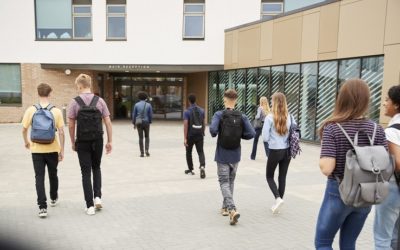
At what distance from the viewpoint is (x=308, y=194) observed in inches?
259

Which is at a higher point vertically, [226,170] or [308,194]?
[226,170]

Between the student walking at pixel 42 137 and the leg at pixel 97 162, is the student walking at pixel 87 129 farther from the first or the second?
the student walking at pixel 42 137

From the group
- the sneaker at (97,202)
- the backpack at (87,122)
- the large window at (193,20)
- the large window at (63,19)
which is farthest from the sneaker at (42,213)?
the large window at (63,19)

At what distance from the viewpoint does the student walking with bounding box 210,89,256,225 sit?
4879 millimetres

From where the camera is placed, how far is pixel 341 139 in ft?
8.90

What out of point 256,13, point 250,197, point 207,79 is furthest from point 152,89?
point 250,197

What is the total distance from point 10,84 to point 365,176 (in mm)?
21339

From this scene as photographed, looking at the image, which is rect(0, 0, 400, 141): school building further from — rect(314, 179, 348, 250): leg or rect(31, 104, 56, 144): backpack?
rect(314, 179, 348, 250): leg

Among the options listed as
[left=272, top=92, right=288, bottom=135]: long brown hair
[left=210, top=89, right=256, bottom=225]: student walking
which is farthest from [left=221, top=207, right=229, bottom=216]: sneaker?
[left=272, top=92, right=288, bottom=135]: long brown hair

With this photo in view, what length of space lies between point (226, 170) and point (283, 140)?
3.03 feet

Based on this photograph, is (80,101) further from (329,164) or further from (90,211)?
(329,164)

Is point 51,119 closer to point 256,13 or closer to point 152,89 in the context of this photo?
point 256,13

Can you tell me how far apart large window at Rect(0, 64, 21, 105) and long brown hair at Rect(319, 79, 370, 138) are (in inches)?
816

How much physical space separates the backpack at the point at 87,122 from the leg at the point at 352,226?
10.7 ft
